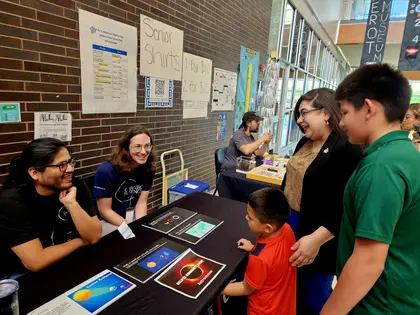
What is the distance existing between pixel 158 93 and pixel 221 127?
64.8 inches

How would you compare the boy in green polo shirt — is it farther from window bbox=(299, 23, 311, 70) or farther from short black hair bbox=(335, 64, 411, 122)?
window bbox=(299, 23, 311, 70)

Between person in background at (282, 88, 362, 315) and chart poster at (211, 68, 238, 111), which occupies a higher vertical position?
chart poster at (211, 68, 238, 111)

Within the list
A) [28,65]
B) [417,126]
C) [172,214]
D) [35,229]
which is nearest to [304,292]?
[172,214]

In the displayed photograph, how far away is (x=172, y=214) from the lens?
1.64 m

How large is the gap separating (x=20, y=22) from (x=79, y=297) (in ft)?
5.58

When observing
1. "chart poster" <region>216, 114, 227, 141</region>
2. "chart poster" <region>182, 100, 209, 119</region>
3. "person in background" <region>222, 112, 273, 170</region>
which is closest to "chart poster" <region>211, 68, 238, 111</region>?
"chart poster" <region>216, 114, 227, 141</region>

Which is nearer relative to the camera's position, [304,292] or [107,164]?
[304,292]

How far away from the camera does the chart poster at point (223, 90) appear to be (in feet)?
12.9

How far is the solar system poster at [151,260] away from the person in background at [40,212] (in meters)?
0.31

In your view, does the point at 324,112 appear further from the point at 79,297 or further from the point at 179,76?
the point at 179,76

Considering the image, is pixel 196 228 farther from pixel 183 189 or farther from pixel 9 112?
pixel 183 189

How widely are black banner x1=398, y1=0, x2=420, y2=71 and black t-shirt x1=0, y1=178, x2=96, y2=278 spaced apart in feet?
19.4

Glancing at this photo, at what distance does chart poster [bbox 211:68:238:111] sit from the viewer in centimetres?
395

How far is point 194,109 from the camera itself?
140 inches
